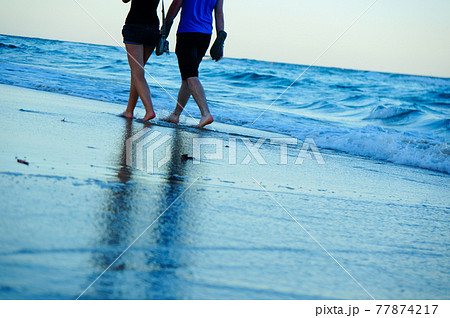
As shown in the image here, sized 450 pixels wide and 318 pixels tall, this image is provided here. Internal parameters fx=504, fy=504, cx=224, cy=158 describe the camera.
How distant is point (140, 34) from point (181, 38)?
1.55 feet

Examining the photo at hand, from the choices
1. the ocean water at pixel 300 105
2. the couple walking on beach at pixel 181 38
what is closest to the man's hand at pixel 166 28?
the couple walking on beach at pixel 181 38

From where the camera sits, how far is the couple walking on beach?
459 centimetres

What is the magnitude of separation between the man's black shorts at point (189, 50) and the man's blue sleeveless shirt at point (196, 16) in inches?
2.2

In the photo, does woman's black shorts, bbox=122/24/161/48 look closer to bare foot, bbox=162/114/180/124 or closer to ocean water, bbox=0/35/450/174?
bare foot, bbox=162/114/180/124

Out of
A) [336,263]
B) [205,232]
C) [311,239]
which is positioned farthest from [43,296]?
[311,239]

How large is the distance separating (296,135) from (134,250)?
510 centimetres

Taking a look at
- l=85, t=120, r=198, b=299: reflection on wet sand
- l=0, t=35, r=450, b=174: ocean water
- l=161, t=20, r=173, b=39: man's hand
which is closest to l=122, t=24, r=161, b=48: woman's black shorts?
l=161, t=20, r=173, b=39: man's hand

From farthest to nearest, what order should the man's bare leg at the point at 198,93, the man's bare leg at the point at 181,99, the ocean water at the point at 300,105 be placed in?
the ocean water at the point at 300,105, the man's bare leg at the point at 181,99, the man's bare leg at the point at 198,93

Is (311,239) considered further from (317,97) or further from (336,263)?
(317,97)

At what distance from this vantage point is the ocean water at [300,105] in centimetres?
573

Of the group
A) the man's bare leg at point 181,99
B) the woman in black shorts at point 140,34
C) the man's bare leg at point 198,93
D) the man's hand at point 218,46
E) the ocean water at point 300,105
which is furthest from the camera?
the ocean water at point 300,105

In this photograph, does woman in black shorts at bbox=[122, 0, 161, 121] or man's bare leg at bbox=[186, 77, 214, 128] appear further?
man's bare leg at bbox=[186, 77, 214, 128]

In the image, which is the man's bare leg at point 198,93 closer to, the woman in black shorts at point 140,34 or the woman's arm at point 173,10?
the woman in black shorts at point 140,34

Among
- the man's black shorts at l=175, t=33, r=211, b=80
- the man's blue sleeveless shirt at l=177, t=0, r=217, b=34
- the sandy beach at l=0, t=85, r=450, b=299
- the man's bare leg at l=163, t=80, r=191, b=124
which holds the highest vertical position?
the man's blue sleeveless shirt at l=177, t=0, r=217, b=34
